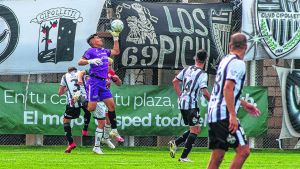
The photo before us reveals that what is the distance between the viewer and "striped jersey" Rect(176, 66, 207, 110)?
17125 mm

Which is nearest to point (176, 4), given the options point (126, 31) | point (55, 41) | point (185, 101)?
point (126, 31)

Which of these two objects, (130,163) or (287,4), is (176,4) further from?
(130,163)

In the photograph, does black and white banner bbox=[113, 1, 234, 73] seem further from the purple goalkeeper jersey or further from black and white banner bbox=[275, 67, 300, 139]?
the purple goalkeeper jersey

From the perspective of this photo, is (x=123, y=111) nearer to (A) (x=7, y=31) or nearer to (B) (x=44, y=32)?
(B) (x=44, y=32)

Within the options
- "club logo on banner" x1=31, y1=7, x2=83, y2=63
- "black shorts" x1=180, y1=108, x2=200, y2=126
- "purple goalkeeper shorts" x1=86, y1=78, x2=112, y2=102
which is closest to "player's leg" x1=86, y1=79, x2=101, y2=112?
"purple goalkeeper shorts" x1=86, y1=78, x2=112, y2=102

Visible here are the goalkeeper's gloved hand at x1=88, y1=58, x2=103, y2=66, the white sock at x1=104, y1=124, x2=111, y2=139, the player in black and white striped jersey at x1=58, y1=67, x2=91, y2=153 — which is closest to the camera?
the goalkeeper's gloved hand at x1=88, y1=58, x2=103, y2=66

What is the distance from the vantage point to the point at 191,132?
17.1m

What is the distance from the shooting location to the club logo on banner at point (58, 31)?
23.4 m

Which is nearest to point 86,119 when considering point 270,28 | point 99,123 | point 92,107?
point 99,123

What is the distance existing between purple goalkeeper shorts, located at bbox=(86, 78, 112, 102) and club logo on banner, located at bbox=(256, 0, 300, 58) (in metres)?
6.44

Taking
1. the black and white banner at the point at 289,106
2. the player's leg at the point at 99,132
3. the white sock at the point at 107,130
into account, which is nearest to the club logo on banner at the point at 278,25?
the black and white banner at the point at 289,106

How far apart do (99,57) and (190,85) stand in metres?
2.46

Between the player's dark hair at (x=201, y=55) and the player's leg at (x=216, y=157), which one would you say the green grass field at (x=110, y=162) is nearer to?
the player's dark hair at (x=201, y=55)

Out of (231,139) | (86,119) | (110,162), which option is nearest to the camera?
→ (231,139)
